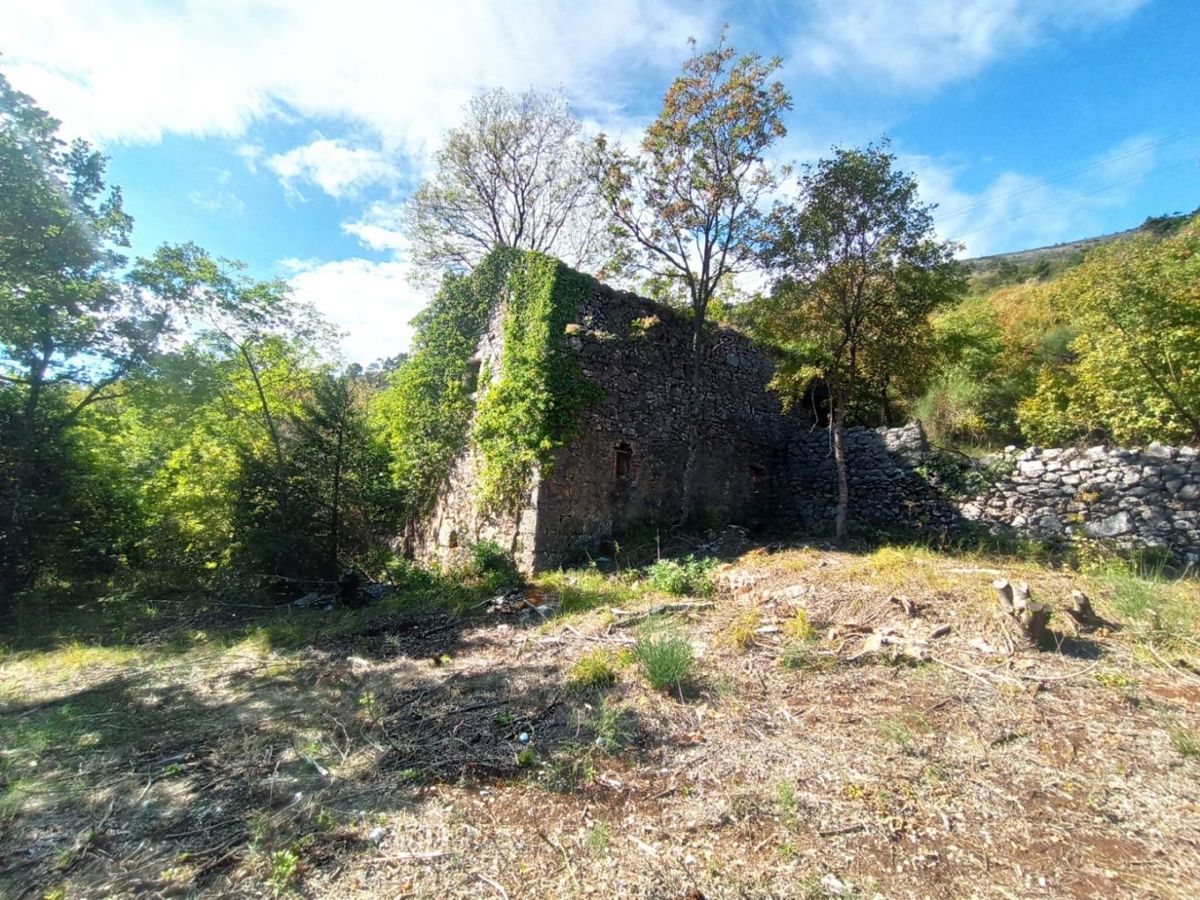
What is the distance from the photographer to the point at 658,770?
3.10m

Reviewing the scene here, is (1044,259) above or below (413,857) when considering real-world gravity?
above

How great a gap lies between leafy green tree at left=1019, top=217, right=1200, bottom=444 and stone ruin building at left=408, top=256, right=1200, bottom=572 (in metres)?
1.90

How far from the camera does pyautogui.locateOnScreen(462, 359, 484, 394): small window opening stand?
945cm

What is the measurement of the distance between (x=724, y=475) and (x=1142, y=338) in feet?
22.9

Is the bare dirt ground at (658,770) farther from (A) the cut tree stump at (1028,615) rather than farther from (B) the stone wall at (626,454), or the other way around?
(B) the stone wall at (626,454)

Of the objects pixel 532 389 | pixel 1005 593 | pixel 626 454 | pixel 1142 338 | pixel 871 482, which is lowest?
pixel 1005 593

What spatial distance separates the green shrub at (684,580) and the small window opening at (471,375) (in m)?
4.95

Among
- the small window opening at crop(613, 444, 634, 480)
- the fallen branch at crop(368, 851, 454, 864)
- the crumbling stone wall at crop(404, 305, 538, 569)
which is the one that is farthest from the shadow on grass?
the small window opening at crop(613, 444, 634, 480)

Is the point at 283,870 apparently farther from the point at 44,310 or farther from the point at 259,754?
the point at 44,310

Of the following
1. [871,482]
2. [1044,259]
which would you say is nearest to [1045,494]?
[871,482]

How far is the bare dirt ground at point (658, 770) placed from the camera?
91.0 inches

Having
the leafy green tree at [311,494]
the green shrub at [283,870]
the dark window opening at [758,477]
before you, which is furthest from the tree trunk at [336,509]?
the dark window opening at [758,477]

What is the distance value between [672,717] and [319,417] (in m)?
7.13

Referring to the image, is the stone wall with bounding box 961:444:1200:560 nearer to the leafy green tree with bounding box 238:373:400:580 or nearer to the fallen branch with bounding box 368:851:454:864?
the fallen branch with bounding box 368:851:454:864
